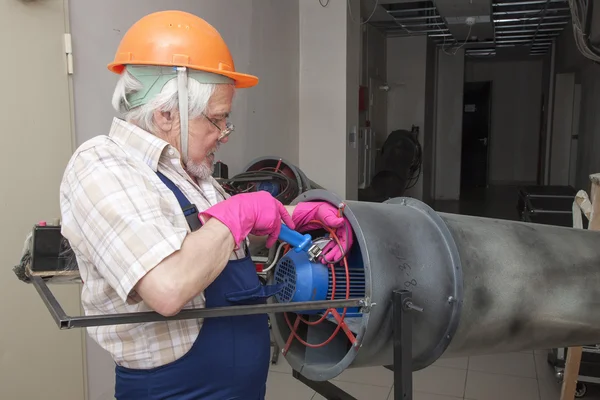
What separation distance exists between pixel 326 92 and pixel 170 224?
341cm

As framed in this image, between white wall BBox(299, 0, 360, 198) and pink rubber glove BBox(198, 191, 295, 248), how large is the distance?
305 centimetres

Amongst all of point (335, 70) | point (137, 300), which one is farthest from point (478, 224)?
point (335, 70)

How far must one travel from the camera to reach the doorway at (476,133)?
11188mm

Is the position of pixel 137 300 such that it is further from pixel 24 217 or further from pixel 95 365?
pixel 95 365

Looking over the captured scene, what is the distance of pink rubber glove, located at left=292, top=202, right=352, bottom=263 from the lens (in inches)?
48.3

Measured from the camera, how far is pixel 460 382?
2758 mm

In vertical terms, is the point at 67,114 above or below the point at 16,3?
below

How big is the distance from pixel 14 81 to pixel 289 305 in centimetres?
133

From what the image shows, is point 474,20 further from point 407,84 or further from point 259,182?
point 259,182

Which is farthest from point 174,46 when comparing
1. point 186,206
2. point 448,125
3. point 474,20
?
point 448,125

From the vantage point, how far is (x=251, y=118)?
139 inches

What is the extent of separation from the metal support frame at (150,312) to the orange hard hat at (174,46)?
504 millimetres

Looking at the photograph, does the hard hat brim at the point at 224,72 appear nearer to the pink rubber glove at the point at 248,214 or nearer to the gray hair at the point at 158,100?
the gray hair at the point at 158,100

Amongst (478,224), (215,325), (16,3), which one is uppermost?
(16,3)
